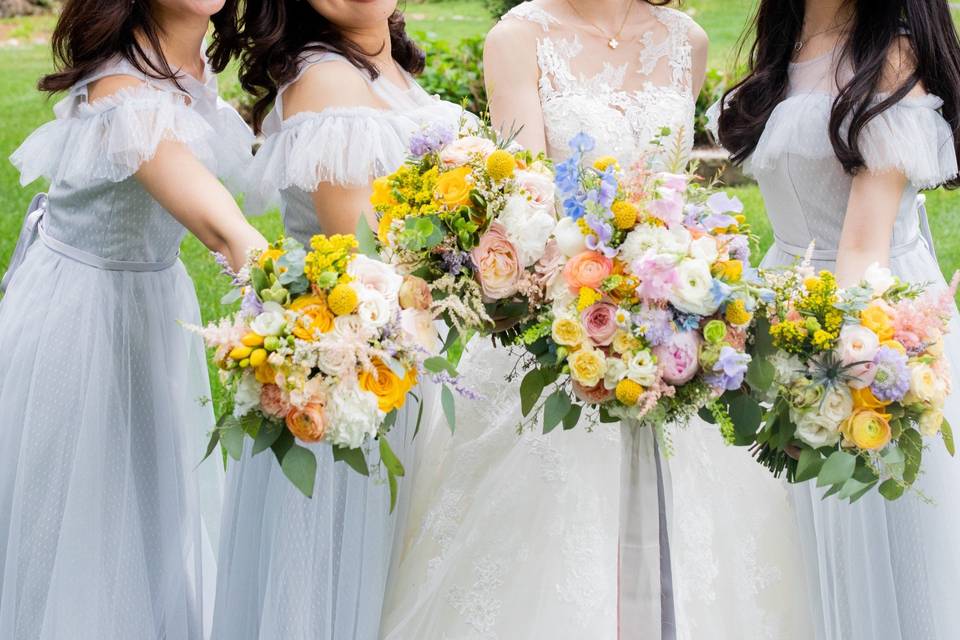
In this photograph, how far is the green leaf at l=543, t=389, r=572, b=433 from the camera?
7.49 ft

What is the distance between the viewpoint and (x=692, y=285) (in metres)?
2.08

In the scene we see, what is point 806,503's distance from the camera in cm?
316

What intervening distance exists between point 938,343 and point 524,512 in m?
1.02

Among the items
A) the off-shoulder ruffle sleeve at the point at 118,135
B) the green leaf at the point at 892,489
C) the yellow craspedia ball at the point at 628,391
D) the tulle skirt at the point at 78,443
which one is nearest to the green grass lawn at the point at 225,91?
the off-shoulder ruffle sleeve at the point at 118,135

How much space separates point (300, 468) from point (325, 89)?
1.04 metres

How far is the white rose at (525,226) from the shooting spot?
2.21 meters

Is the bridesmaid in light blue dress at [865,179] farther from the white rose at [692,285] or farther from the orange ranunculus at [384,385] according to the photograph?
the orange ranunculus at [384,385]

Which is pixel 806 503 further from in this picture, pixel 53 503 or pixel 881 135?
pixel 53 503

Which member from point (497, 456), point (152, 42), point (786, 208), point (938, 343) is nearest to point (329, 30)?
point (152, 42)

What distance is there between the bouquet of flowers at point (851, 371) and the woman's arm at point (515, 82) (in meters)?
1.11

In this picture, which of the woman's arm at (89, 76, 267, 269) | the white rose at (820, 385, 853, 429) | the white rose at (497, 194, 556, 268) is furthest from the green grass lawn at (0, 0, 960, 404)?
the white rose at (820, 385, 853, 429)

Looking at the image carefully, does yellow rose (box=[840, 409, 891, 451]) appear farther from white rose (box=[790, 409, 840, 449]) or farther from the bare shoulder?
the bare shoulder

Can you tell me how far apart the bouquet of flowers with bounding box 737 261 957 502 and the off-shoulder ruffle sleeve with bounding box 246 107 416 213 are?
0.98m

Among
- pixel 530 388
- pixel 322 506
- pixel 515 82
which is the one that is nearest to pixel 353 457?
pixel 530 388
